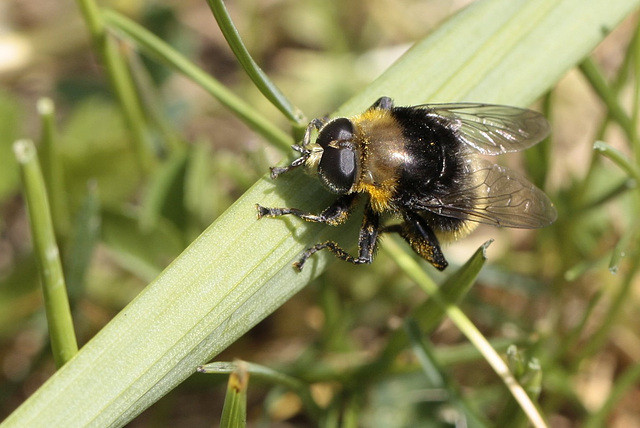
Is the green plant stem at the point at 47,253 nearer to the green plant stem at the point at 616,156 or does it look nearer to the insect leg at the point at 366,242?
the insect leg at the point at 366,242

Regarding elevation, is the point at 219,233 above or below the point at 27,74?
below

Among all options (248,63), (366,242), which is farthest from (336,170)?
(248,63)

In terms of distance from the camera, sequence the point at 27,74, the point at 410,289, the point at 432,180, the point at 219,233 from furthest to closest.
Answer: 1. the point at 27,74
2. the point at 410,289
3. the point at 432,180
4. the point at 219,233

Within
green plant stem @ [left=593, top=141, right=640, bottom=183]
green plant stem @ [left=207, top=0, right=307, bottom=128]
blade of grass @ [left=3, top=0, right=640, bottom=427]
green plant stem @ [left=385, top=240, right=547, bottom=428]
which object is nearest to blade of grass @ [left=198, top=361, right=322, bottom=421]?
blade of grass @ [left=3, top=0, right=640, bottom=427]

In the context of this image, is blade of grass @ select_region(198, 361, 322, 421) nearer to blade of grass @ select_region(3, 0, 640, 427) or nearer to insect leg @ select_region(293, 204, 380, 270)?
blade of grass @ select_region(3, 0, 640, 427)

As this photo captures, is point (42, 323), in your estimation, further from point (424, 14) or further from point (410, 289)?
point (424, 14)

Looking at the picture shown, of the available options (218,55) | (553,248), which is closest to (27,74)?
(218,55)

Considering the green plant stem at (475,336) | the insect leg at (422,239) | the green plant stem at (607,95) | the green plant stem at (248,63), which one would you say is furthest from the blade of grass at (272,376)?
the green plant stem at (607,95)
